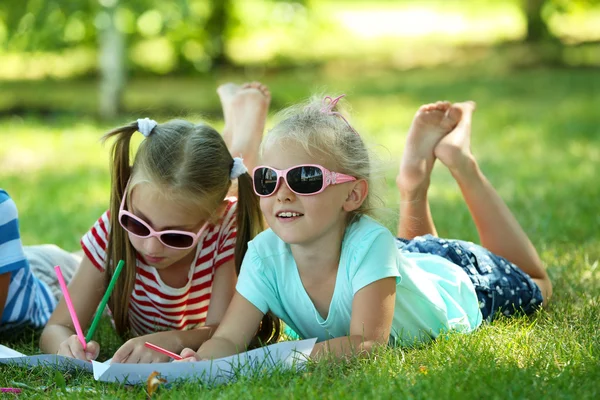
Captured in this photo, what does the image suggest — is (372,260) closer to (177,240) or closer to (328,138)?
(328,138)

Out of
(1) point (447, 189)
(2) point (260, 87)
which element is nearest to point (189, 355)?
(2) point (260, 87)

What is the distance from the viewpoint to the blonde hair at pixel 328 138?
2.95 m

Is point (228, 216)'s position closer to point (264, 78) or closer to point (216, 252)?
point (216, 252)

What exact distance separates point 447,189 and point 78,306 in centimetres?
337

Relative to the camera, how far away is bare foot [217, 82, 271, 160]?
4285 mm

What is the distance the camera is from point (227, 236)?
346 centimetres

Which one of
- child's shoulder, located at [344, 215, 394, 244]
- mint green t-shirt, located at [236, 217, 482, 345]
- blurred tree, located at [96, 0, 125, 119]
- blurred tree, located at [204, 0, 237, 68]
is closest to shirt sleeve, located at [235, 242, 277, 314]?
mint green t-shirt, located at [236, 217, 482, 345]

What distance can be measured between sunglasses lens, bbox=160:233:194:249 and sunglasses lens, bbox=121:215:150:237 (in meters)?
0.06

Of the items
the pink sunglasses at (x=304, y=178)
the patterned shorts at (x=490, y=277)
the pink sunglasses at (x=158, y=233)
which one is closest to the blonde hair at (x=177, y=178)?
the pink sunglasses at (x=158, y=233)

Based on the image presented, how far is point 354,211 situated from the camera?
10.2ft

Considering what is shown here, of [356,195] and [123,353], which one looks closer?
[123,353]

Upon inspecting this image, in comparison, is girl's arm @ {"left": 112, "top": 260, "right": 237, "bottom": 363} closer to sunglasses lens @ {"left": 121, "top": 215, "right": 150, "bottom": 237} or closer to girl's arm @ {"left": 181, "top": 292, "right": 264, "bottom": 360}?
girl's arm @ {"left": 181, "top": 292, "right": 264, "bottom": 360}

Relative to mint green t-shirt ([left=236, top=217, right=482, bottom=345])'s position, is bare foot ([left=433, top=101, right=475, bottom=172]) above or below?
above

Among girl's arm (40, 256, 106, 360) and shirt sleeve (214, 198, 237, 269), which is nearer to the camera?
girl's arm (40, 256, 106, 360)
